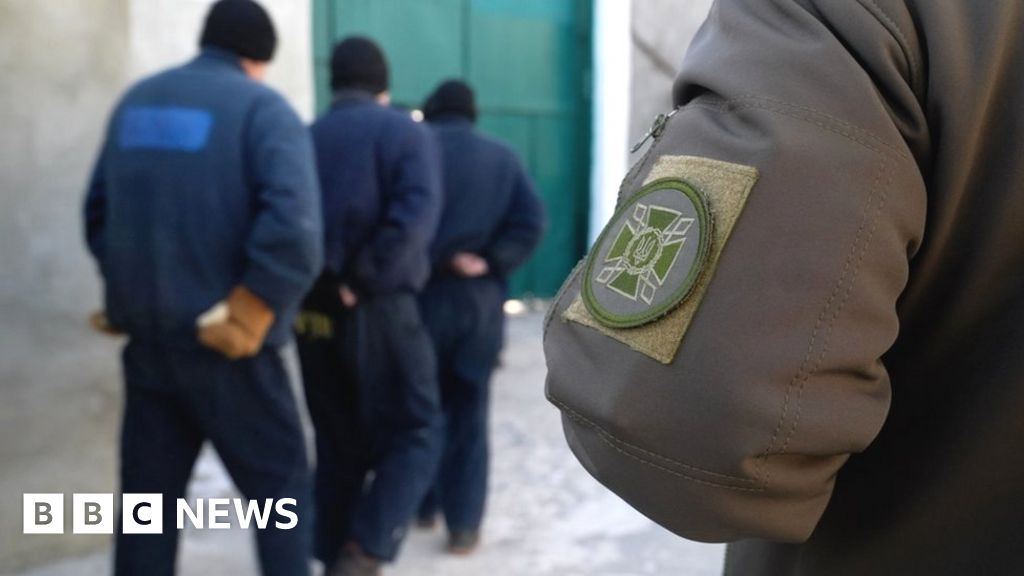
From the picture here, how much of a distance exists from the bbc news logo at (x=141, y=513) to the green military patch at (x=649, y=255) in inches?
71.5

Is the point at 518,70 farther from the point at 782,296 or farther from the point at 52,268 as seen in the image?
the point at 782,296

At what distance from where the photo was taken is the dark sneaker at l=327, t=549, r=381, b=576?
9.62 feet

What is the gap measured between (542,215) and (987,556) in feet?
8.99

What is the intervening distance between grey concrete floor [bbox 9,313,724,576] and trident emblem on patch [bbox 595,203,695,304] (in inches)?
98.1

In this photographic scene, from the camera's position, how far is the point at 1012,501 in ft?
2.85

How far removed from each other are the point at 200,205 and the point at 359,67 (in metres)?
0.96

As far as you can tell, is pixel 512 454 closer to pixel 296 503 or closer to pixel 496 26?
pixel 296 503

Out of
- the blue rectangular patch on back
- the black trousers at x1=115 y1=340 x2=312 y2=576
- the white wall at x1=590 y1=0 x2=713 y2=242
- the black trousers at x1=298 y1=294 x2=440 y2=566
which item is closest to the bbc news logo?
the black trousers at x1=115 y1=340 x2=312 y2=576

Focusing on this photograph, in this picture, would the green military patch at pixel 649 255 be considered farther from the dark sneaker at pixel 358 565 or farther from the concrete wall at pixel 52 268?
the concrete wall at pixel 52 268

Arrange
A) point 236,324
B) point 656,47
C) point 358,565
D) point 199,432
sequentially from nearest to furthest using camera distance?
1. point 236,324
2. point 199,432
3. point 358,565
4. point 656,47

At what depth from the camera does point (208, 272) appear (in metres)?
2.36

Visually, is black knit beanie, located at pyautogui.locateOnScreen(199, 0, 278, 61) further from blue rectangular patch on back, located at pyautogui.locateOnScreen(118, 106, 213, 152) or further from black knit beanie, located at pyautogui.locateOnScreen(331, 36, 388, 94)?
black knit beanie, located at pyautogui.locateOnScreen(331, 36, 388, 94)

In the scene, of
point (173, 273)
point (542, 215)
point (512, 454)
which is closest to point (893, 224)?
point (173, 273)

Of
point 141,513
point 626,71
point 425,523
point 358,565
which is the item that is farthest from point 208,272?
point 626,71
